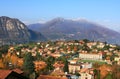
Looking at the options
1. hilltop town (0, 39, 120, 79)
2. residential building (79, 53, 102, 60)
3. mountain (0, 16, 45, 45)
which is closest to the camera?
hilltop town (0, 39, 120, 79)

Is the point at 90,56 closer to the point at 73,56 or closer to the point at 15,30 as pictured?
the point at 73,56

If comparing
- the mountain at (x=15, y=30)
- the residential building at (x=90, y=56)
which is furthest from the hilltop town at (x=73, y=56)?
the mountain at (x=15, y=30)

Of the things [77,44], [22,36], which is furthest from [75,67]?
[22,36]

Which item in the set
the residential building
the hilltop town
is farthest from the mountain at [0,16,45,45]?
the residential building

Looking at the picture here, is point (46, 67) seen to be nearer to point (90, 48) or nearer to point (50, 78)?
point (50, 78)

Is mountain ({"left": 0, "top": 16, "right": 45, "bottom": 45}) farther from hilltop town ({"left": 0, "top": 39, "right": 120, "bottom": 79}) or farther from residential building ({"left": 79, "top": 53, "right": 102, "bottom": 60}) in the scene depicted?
residential building ({"left": 79, "top": 53, "right": 102, "bottom": 60})

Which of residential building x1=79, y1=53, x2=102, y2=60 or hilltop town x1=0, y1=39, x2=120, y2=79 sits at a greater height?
hilltop town x1=0, y1=39, x2=120, y2=79

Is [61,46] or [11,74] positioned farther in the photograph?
[61,46]

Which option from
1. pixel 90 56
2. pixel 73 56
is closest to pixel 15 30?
pixel 73 56

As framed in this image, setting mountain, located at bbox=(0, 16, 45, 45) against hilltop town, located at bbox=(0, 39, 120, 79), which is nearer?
hilltop town, located at bbox=(0, 39, 120, 79)

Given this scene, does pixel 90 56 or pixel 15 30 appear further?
pixel 15 30

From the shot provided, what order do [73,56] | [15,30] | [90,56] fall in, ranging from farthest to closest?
[15,30] < [73,56] < [90,56]
